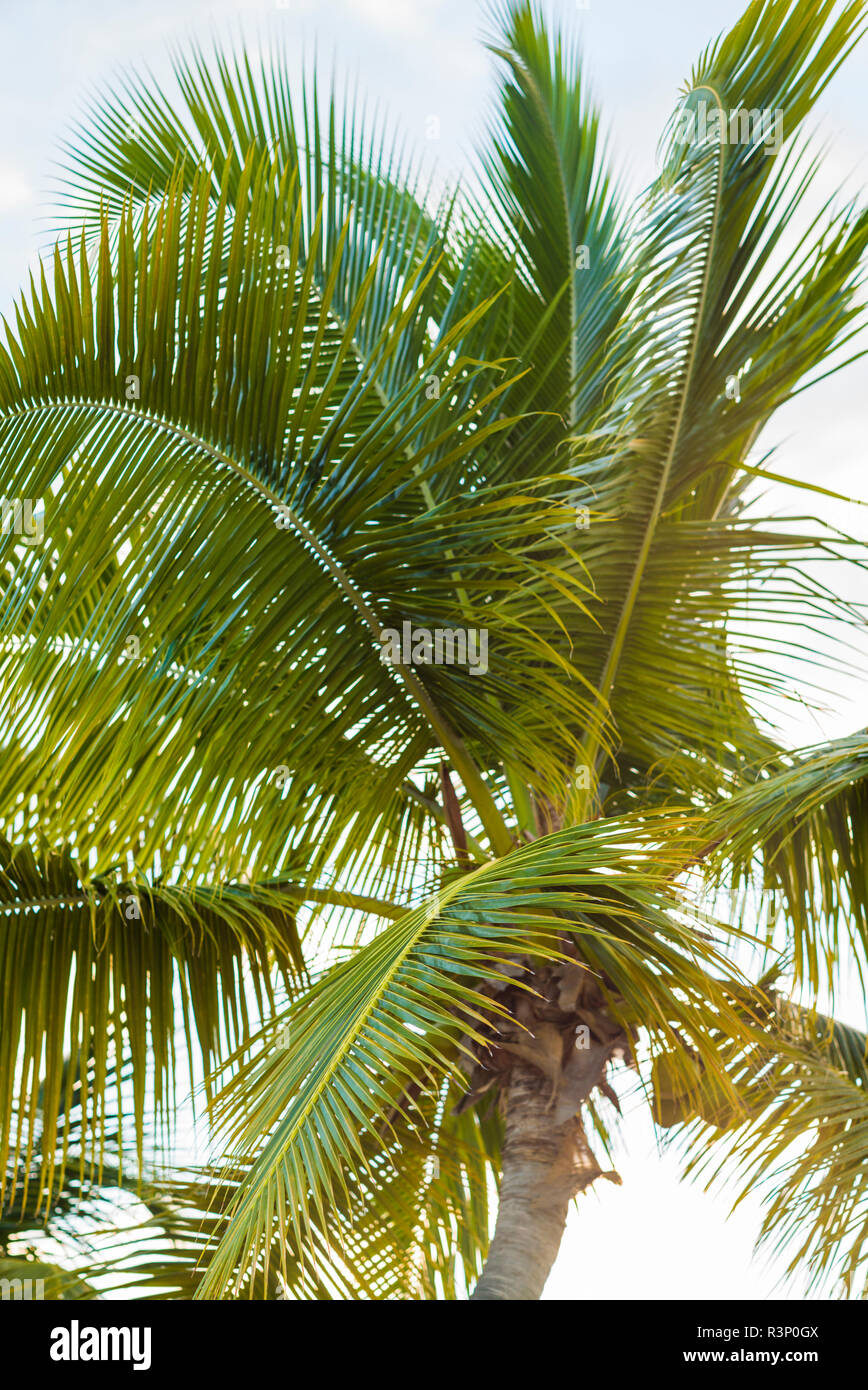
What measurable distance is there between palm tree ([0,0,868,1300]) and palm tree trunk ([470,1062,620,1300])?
1cm

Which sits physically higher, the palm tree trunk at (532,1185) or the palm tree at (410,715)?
the palm tree at (410,715)

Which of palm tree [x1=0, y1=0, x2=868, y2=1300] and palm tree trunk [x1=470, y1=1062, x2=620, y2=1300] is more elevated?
palm tree [x1=0, y1=0, x2=868, y2=1300]

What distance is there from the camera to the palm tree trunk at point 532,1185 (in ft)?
9.69

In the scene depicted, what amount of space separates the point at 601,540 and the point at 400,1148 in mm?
1915

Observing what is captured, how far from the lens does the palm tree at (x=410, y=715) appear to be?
110 inches

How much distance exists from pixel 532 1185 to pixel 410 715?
1318 millimetres

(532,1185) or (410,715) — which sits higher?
(410,715)

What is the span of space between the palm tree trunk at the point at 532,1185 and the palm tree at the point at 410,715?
0.01 metres

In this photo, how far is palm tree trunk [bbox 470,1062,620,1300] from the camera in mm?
2953

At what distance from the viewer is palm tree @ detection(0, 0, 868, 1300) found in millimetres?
2799

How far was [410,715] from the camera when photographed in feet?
11.0

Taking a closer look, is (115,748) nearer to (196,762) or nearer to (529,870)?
(196,762)

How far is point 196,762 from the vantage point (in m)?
3.11

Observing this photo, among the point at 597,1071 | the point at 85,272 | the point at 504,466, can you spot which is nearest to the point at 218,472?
the point at 85,272
